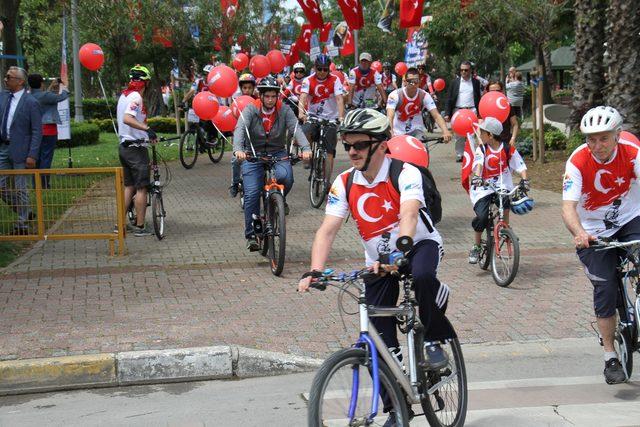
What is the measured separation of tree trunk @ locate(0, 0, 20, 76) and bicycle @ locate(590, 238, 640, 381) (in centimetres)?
1289

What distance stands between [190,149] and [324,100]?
19.9 ft

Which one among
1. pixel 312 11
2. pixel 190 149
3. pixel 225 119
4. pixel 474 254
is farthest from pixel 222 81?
pixel 312 11

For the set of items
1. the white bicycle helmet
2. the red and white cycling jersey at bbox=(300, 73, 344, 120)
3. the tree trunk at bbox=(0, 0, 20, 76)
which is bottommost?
the white bicycle helmet

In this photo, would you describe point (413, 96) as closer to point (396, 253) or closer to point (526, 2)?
point (396, 253)

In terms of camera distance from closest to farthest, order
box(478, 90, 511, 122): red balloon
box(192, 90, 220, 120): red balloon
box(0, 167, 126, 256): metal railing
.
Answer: box(0, 167, 126, 256): metal railing → box(478, 90, 511, 122): red balloon → box(192, 90, 220, 120): red balloon

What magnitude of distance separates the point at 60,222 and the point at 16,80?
8.12ft

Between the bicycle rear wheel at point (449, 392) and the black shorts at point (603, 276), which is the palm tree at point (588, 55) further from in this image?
the bicycle rear wheel at point (449, 392)

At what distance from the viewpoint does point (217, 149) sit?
20438 millimetres

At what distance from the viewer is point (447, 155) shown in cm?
2138

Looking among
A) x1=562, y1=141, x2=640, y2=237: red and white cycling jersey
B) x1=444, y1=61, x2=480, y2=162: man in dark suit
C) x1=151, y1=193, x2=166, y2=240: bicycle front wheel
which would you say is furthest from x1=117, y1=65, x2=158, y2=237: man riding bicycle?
x1=444, y1=61, x2=480, y2=162: man in dark suit

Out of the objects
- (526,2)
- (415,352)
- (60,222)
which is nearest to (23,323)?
(60,222)

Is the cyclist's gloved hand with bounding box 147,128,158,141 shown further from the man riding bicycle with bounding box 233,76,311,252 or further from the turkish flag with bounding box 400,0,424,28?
the turkish flag with bounding box 400,0,424,28

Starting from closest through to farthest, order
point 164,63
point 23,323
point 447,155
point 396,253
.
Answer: point 396,253 < point 23,323 < point 447,155 < point 164,63

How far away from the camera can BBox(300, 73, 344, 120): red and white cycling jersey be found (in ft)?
44.7
